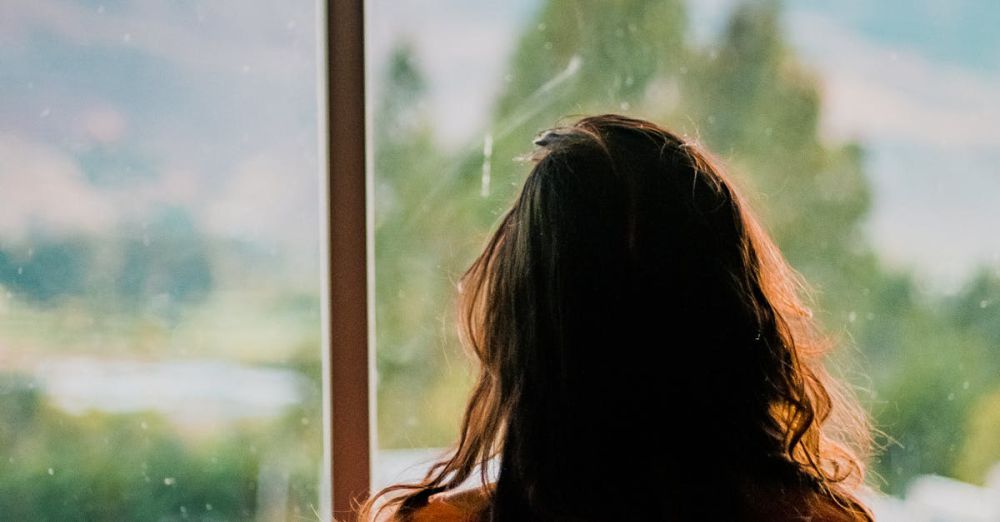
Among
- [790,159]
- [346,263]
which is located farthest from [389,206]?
[790,159]

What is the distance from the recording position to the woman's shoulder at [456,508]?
0.85m

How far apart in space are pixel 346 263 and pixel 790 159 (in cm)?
72

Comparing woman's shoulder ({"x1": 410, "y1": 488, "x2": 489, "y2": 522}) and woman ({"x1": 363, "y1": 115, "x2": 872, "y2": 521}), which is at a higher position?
woman ({"x1": 363, "y1": 115, "x2": 872, "y2": 521})

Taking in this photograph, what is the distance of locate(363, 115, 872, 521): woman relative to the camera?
830mm

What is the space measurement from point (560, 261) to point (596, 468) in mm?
184

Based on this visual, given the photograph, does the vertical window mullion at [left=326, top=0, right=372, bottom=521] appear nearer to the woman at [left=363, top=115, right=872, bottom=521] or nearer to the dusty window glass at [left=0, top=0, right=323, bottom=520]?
the dusty window glass at [left=0, top=0, right=323, bottom=520]

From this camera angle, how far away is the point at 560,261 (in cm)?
84

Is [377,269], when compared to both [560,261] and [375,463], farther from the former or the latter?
[560,261]

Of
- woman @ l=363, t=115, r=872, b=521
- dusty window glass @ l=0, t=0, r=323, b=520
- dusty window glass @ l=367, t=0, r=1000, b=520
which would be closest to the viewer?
woman @ l=363, t=115, r=872, b=521

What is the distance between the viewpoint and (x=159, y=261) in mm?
1368

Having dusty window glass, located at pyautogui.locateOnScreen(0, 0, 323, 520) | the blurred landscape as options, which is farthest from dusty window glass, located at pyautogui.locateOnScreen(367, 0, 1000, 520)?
dusty window glass, located at pyautogui.locateOnScreen(0, 0, 323, 520)

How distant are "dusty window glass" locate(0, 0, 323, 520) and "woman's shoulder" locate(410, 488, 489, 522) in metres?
0.59

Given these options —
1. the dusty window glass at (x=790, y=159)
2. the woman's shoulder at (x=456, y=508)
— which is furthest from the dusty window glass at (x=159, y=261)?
the woman's shoulder at (x=456, y=508)

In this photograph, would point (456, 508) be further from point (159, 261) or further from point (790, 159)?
point (790, 159)
